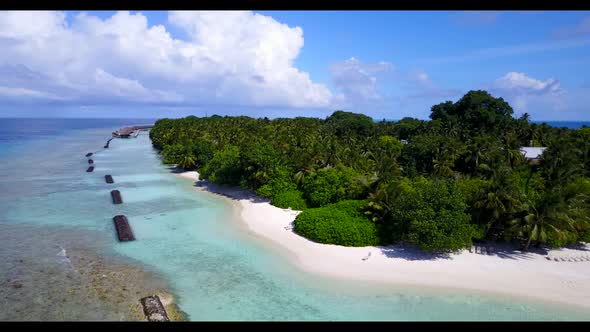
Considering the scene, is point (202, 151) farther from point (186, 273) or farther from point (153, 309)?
point (153, 309)

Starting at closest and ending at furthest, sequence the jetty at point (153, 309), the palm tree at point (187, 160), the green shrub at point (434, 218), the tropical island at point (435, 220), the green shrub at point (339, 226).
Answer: the jetty at point (153, 309), the tropical island at point (435, 220), the green shrub at point (434, 218), the green shrub at point (339, 226), the palm tree at point (187, 160)

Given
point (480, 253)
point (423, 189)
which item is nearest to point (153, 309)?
point (423, 189)

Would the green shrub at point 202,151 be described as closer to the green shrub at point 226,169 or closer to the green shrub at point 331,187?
the green shrub at point 226,169

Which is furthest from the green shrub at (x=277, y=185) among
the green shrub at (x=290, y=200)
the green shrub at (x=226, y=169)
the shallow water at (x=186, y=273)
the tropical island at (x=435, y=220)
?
the green shrub at (x=226, y=169)

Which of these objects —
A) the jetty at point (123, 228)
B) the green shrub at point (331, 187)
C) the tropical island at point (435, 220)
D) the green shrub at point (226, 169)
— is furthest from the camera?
the green shrub at point (226, 169)
